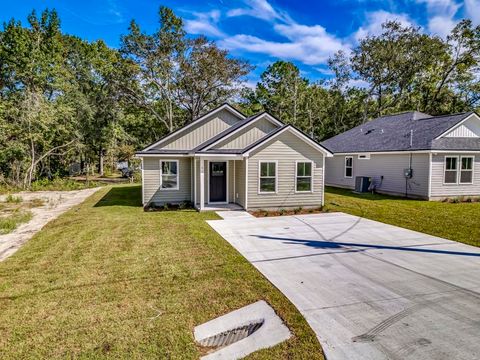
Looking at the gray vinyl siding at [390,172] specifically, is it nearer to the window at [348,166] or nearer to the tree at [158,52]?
the window at [348,166]

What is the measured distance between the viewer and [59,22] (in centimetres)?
2622

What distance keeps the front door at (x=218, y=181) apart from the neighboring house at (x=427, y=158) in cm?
964

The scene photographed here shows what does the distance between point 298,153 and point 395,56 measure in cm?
2705

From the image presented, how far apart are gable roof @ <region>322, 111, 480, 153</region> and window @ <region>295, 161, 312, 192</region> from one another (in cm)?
646

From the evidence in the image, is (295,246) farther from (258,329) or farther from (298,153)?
(298,153)

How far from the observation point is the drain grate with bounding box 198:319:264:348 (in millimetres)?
3660

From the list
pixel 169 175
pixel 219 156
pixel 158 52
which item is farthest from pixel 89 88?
pixel 219 156

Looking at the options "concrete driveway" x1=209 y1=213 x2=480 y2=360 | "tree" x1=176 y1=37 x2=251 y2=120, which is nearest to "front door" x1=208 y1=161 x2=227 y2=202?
"concrete driveway" x1=209 y1=213 x2=480 y2=360

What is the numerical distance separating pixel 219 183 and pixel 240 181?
1.19 meters

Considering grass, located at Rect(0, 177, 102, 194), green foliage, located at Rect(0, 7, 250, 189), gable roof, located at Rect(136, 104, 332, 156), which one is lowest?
grass, located at Rect(0, 177, 102, 194)

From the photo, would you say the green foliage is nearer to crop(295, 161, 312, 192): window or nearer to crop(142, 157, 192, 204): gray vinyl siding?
crop(142, 157, 192, 204): gray vinyl siding

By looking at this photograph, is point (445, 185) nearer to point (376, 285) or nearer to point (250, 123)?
point (250, 123)

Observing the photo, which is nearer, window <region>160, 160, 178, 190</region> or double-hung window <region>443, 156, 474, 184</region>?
window <region>160, 160, 178, 190</region>

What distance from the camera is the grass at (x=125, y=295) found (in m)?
3.54
